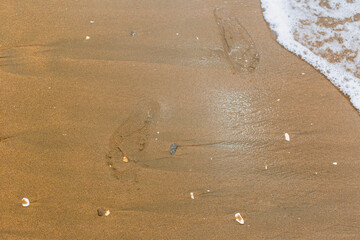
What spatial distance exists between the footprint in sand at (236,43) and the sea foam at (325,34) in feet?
1.22

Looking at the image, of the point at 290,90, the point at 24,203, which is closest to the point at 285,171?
the point at 290,90

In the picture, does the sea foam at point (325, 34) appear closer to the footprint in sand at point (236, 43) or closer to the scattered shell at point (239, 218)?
the footprint in sand at point (236, 43)

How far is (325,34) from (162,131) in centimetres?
216

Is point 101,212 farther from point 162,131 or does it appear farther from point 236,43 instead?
point 236,43

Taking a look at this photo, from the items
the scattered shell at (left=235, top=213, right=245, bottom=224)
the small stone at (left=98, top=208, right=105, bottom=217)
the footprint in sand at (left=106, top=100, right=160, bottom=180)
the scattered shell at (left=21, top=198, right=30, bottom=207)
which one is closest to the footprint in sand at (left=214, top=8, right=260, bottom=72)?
the footprint in sand at (left=106, top=100, right=160, bottom=180)

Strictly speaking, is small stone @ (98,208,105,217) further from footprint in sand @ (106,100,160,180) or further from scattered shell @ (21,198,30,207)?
scattered shell @ (21,198,30,207)

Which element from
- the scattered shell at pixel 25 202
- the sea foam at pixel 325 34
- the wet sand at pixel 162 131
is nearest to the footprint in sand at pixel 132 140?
the wet sand at pixel 162 131

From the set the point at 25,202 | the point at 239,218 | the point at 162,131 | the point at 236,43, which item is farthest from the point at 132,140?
the point at 236,43

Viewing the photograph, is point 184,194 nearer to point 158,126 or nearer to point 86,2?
point 158,126

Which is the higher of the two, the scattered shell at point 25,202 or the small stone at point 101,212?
the scattered shell at point 25,202


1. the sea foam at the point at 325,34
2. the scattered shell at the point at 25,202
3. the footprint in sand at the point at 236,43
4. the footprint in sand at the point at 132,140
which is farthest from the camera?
the sea foam at the point at 325,34

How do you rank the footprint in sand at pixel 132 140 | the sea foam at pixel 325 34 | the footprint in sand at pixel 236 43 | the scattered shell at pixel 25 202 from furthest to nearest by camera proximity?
the sea foam at pixel 325 34, the footprint in sand at pixel 236 43, the footprint in sand at pixel 132 140, the scattered shell at pixel 25 202

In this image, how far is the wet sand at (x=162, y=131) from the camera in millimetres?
1794

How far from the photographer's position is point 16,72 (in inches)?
87.0
